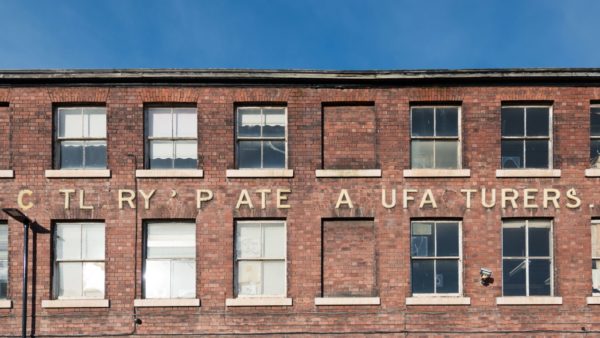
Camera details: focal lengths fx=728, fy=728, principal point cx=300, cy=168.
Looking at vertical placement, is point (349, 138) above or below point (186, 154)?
above

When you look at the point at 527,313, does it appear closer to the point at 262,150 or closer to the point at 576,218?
the point at 576,218

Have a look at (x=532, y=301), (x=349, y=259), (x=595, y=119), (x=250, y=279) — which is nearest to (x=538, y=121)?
(x=595, y=119)

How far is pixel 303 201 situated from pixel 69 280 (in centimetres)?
577

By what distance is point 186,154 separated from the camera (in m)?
17.3

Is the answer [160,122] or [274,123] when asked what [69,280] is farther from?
[274,123]

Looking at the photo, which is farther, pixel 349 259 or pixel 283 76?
pixel 283 76

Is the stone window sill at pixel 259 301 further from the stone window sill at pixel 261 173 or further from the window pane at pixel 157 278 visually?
the stone window sill at pixel 261 173

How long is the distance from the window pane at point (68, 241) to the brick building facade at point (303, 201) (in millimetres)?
33

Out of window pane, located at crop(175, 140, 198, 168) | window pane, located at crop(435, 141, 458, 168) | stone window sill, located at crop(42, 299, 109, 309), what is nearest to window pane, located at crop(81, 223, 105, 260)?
stone window sill, located at crop(42, 299, 109, 309)

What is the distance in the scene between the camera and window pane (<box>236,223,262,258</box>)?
673 inches

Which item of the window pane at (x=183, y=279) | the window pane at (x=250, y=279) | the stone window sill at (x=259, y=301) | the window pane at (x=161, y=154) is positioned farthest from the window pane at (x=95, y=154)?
the stone window sill at (x=259, y=301)

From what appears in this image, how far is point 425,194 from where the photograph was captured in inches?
667

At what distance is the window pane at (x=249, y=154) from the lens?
17312 mm

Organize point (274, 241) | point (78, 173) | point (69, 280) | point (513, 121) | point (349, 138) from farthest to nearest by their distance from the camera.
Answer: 1. point (513, 121)
2. point (349, 138)
3. point (274, 241)
4. point (69, 280)
5. point (78, 173)
